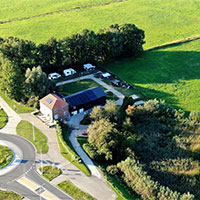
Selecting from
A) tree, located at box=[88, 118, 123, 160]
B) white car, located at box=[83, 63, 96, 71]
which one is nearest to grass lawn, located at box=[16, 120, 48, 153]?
tree, located at box=[88, 118, 123, 160]

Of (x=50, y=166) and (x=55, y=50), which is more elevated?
(x=55, y=50)

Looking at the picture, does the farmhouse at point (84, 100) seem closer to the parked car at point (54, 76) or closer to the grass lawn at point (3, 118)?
the grass lawn at point (3, 118)

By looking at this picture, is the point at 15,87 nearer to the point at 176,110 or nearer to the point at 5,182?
the point at 5,182

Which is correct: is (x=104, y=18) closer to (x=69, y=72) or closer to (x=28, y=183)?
(x=69, y=72)

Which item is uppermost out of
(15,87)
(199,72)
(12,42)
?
(12,42)

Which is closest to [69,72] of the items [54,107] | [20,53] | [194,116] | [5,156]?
[20,53]

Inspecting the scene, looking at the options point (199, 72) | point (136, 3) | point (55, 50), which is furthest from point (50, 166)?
point (136, 3)

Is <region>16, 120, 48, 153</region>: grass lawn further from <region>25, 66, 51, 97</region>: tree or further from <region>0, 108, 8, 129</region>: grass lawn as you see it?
<region>25, 66, 51, 97</region>: tree
